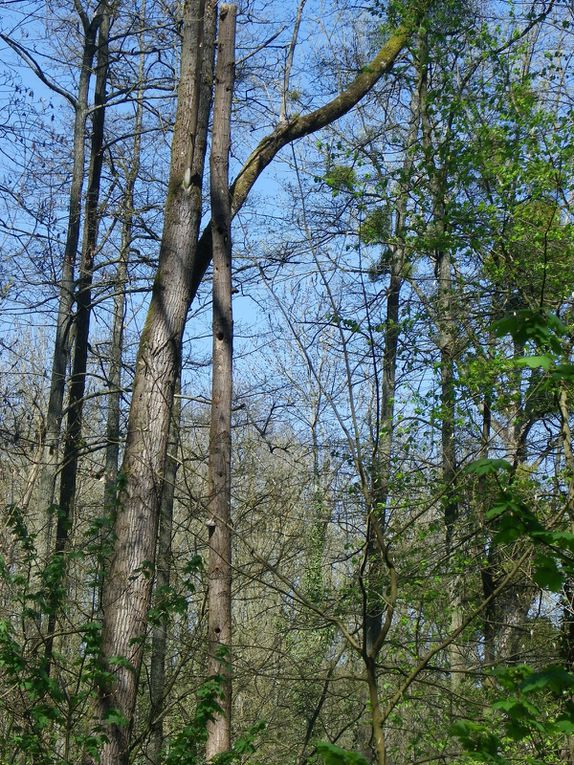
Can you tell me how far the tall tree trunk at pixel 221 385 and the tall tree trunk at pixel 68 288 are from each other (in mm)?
3139

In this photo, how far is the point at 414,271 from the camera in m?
13.3

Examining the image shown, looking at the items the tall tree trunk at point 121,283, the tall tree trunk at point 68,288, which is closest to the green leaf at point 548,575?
the tall tree trunk at point 68,288

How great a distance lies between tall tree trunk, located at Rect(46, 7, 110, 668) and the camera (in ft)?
37.9

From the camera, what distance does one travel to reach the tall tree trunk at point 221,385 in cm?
721

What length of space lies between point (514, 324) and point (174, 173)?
5.97 metres

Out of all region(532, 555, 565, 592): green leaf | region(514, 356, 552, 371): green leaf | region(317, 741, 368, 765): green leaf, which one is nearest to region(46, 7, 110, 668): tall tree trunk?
region(317, 741, 368, 765): green leaf

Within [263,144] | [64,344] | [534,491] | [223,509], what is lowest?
[223,509]

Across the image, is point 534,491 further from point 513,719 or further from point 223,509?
point 513,719

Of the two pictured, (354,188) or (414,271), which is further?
(414,271)

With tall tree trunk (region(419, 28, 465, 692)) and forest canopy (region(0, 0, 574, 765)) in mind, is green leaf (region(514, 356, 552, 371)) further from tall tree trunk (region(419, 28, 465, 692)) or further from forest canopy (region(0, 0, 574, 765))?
tall tree trunk (region(419, 28, 465, 692))

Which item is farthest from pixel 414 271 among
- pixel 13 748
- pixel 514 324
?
pixel 514 324

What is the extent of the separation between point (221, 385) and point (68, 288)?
4.84 meters

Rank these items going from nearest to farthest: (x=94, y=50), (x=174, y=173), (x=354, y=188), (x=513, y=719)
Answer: (x=513, y=719), (x=174, y=173), (x=354, y=188), (x=94, y=50)

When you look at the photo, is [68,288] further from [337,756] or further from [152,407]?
[337,756]
